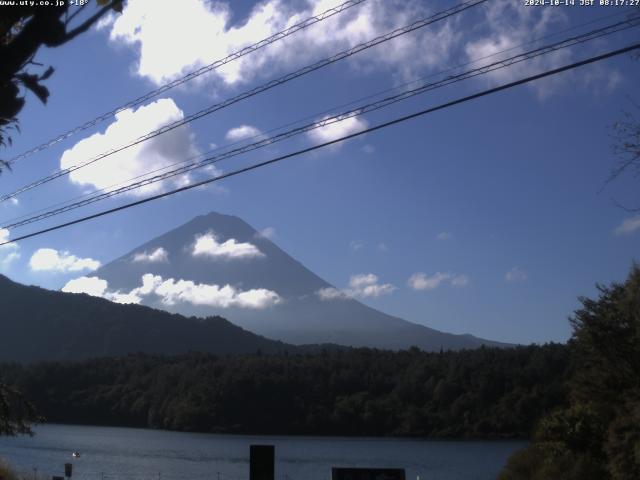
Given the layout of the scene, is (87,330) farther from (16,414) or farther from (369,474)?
(369,474)

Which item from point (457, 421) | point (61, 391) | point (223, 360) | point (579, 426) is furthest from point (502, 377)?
point (579, 426)

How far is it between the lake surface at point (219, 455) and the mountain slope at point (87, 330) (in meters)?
54.3

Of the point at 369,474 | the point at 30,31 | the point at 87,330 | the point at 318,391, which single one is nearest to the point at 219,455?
the point at 318,391

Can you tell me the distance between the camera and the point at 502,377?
7862cm

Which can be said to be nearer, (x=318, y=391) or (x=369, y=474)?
(x=369, y=474)

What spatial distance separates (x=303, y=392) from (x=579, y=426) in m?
69.3

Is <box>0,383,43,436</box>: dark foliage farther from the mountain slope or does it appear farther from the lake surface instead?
the mountain slope

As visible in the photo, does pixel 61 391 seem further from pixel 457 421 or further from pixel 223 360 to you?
pixel 457 421

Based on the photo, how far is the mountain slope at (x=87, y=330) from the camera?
463 ft

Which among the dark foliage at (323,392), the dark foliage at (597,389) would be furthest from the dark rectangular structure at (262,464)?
the dark foliage at (323,392)

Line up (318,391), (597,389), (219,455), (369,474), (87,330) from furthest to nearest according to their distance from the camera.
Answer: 1. (87,330)
2. (318,391)
3. (219,455)
4. (597,389)
5. (369,474)

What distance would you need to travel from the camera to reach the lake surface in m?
46.6

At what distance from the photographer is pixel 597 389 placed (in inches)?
894

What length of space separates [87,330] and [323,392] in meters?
73.1
